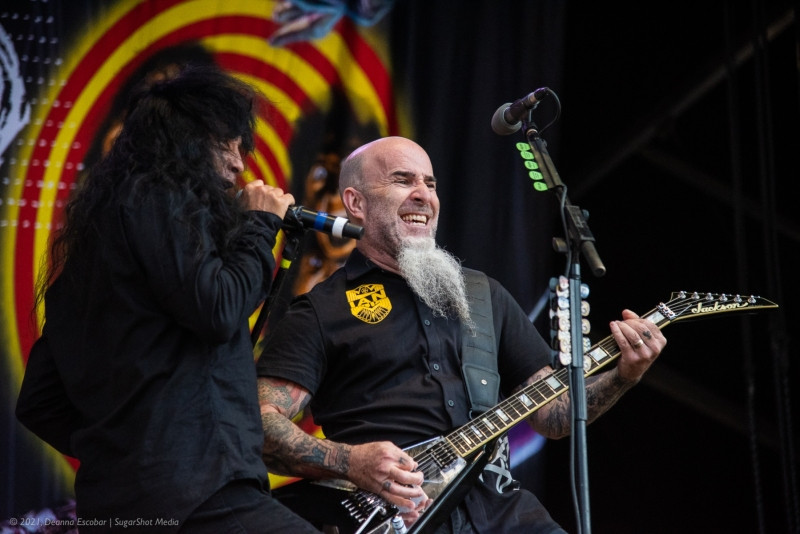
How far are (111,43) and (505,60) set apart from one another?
5.88ft

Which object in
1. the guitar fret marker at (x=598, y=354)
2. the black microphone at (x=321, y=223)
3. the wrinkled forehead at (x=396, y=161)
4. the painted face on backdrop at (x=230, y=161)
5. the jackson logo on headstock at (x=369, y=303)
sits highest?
the wrinkled forehead at (x=396, y=161)

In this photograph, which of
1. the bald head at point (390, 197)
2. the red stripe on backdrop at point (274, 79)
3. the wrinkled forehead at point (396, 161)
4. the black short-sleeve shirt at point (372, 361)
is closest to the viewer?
the black short-sleeve shirt at point (372, 361)

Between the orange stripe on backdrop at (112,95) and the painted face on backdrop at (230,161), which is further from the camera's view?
the orange stripe on backdrop at (112,95)

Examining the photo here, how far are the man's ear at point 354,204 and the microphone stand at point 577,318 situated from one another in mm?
1265

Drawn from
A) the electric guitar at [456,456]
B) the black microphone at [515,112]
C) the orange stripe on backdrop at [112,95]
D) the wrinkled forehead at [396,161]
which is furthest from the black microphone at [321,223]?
the orange stripe on backdrop at [112,95]

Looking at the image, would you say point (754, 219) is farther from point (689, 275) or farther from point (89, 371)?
point (89, 371)

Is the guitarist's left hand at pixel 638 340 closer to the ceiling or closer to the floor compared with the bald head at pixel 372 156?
closer to the floor

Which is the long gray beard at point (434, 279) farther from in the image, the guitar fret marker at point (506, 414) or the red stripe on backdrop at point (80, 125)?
the red stripe on backdrop at point (80, 125)

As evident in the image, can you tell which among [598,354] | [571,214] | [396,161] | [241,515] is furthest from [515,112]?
[241,515]

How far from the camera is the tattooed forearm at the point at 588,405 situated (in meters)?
3.17

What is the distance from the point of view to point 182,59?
4070mm

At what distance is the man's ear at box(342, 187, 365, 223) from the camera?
3.69 meters

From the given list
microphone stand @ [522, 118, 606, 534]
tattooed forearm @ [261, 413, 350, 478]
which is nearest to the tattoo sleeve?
tattooed forearm @ [261, 413, 350, 478]

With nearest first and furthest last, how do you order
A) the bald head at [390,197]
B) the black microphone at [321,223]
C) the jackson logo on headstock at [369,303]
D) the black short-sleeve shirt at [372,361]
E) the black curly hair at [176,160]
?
the black curly hair at [176,160] → the black microphone at [321,223] → the black short-sleeve shirt at [372,361] → the jackson logo on headstock at [369,303] → the bald head at [390,197]
